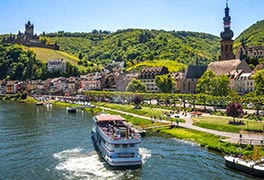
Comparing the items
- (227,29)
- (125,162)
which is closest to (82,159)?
(125,162)

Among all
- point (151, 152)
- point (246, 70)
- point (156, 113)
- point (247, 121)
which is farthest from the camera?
point (246, 70)

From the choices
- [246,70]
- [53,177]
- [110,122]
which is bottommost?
[53,177]

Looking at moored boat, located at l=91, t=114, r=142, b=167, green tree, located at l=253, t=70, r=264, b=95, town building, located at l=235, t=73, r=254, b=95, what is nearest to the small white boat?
moored boat, located at l=91, t=114, r=142, b=167

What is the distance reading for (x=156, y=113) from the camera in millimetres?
97438

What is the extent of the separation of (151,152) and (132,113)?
4665 cm

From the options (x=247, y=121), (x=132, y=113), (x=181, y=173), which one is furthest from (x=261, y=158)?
(x=132, y=113)

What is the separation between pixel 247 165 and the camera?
47250mm

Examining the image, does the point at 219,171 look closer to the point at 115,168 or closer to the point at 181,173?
the point at 181,173

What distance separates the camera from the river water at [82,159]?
47.4m

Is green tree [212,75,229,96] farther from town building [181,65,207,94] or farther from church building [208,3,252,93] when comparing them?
town building [181,65,207,94]

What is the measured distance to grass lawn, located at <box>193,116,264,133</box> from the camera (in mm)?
68062

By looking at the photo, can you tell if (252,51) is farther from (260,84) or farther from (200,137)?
(200,137)

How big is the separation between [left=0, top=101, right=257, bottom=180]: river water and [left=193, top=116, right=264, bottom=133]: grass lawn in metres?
9.64

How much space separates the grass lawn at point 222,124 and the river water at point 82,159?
9.64 m
